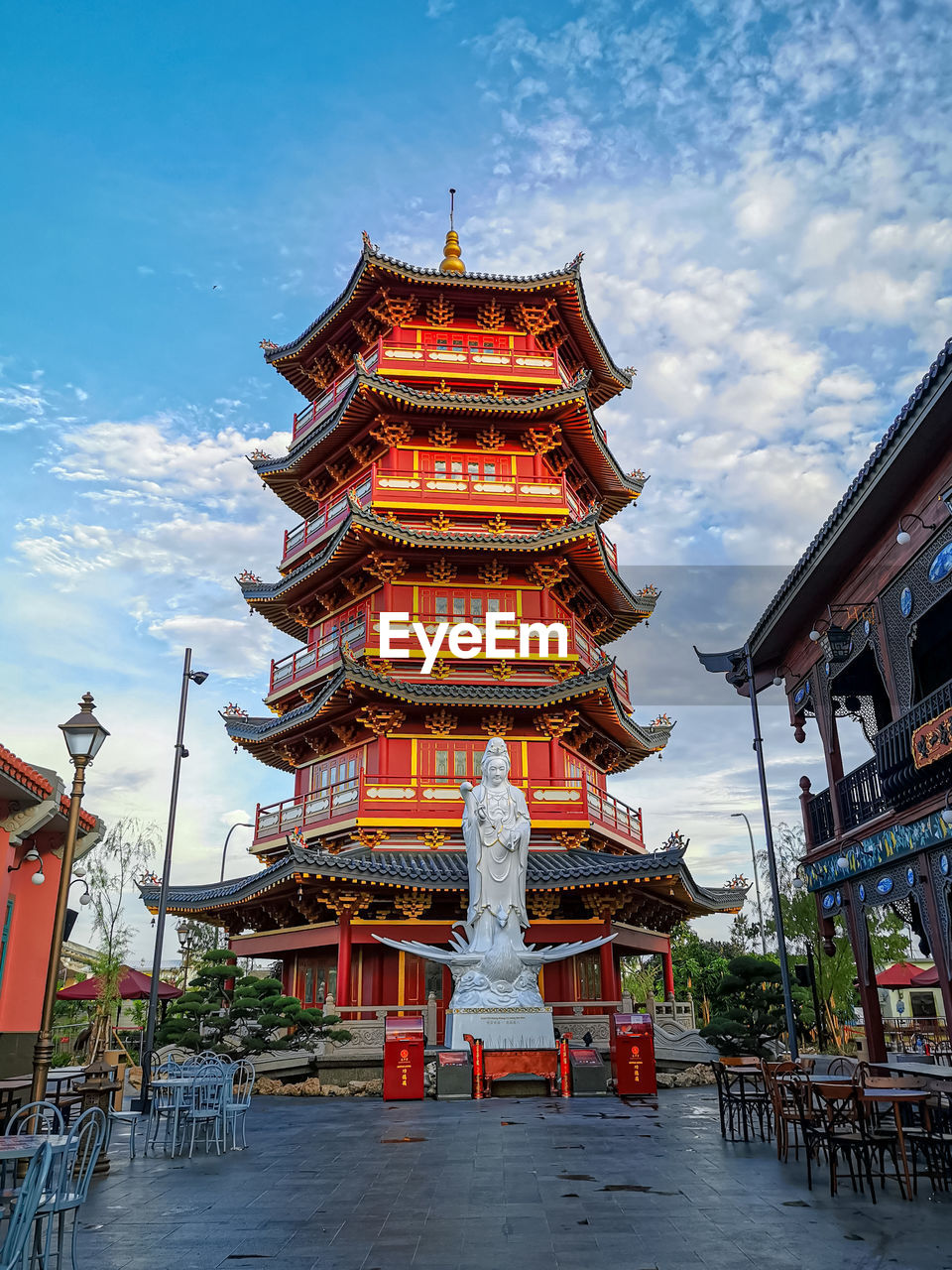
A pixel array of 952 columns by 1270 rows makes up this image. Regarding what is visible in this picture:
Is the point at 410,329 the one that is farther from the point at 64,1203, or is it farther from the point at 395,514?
the point at 64,1203

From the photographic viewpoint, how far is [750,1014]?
69.1ft

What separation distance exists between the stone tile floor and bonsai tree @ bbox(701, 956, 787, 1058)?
9011 millimetres

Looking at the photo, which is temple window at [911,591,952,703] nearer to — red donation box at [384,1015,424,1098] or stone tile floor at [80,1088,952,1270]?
stone tile floor at [80,1088,952,1270]

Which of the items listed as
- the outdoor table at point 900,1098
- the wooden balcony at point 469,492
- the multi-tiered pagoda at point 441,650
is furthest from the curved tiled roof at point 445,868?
→ the outdoor table at point 900,1098

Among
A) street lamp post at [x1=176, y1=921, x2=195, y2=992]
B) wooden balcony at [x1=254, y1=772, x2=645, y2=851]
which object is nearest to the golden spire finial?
wooden balcony at [x1=254, y1=772, x2=645, y2=851]

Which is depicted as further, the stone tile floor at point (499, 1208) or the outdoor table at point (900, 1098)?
the outdoor table at point (900, 1098)

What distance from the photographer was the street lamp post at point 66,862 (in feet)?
28.0

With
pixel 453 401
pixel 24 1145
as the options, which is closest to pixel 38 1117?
pixel 24 1145

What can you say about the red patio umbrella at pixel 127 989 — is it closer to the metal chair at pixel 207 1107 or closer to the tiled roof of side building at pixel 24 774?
the metal chair at pixel 207 1107

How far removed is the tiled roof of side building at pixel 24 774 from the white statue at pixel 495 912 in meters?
9.92

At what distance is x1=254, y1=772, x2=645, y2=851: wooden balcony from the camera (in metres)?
25.2

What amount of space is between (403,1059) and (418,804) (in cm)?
942

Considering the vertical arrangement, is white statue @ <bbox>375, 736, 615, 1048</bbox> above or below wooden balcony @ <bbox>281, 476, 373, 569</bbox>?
below

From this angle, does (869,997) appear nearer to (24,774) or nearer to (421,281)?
(24,774)
